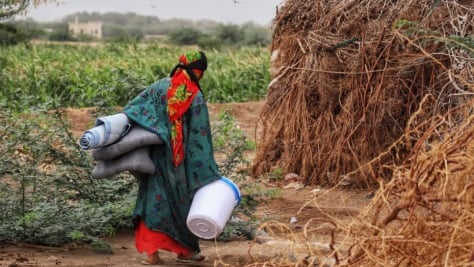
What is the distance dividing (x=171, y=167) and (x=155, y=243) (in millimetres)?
537

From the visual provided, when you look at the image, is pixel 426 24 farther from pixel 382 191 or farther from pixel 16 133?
pixel 382 191

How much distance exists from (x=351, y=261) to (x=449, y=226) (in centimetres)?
48

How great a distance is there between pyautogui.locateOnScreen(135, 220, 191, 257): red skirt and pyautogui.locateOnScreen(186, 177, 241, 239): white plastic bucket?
1.39ft

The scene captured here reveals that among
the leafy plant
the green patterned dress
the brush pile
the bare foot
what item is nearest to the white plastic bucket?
the green patterned dress

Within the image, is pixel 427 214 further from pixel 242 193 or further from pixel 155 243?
pixel 242 193

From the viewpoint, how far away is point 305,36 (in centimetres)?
1037

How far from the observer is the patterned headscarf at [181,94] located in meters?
6.52

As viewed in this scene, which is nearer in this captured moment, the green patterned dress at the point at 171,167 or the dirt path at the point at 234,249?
the dirt path at the point at 234,249

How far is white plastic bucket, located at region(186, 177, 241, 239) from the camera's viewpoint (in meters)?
6.16

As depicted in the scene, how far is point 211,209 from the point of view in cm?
619

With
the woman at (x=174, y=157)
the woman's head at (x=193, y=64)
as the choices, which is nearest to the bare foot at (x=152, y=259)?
the woman at (x=174, y=157)

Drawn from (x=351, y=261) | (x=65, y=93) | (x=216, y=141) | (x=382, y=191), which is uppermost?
(x=382, y=191)

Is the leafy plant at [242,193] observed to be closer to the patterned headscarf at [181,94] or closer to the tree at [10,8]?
the patterned headscarf at [181,94]

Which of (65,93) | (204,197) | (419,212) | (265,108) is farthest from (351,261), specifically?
(65,93)
